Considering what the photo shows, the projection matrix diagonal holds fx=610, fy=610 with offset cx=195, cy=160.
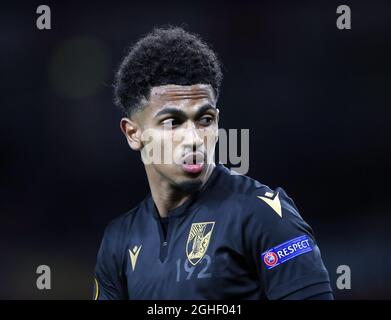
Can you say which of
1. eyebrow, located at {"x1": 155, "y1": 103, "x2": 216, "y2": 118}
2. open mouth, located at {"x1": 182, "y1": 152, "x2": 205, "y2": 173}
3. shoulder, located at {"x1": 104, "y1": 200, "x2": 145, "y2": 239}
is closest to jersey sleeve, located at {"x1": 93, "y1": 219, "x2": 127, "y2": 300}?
shoulder, located at {"x1": 104, "y1": 200, "x2": 145, "y2": 239}

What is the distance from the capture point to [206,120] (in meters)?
2.85

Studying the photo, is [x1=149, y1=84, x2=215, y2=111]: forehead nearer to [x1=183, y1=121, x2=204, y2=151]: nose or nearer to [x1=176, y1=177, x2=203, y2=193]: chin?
[x1=183, y1=121, x2=204, y2=151]: nose

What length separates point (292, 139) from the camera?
20.8 ft

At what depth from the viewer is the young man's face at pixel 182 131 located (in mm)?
2771

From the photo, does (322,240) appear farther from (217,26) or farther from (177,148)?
(177,148)

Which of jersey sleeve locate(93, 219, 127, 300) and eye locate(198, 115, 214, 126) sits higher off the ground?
eye locate(198, 115, 214, 126)

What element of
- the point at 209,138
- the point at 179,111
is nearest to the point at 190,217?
the point at 209,138

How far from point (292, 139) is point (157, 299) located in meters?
3.87

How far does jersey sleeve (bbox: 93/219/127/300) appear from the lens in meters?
3.08

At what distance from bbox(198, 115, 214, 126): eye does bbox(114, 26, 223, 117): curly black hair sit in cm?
17

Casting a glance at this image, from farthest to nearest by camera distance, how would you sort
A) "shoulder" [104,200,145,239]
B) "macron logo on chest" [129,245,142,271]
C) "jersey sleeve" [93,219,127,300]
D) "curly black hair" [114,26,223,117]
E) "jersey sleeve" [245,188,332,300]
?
"shoulder" [104,200,145,239]
"jersey sleeve" [93,219,127,300]
"macron logo on chest" [129,245,142,271]
"curly black hair" [114,26,223,117]
"jersey sleeve" [245,188,332,300]

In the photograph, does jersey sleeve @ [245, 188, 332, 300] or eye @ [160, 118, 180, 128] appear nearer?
jersey sleeve @ [245, 188, 332, 300]

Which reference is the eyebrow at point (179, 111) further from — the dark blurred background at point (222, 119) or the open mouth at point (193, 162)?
the dark blurred background at point (222, 119)

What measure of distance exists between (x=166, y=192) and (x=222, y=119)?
11.0 feet
